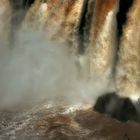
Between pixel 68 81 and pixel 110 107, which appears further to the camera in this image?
pixel 68 81

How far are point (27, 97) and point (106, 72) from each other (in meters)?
3.34

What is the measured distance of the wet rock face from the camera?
1641 centimetres

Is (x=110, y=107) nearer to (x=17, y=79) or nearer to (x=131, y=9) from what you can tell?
(x=131, y=9)

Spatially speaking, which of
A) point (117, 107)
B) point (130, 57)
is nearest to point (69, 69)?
point (130, 57)

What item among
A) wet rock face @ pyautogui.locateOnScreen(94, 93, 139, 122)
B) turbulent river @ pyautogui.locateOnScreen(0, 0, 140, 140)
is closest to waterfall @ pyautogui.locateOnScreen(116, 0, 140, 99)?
turbulent river @ pyautogui.locateOnScreen(0, 0, 140, 140)

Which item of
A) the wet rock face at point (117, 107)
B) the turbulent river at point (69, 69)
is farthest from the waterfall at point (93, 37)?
the wet rock face at point (117, 107)

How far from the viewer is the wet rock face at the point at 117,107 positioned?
53.8 feet

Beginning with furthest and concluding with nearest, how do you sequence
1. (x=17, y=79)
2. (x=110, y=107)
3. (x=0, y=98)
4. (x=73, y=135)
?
(x=17, y=79), (x=0, y=98), (x=110, y=107), (x=73, y=135)

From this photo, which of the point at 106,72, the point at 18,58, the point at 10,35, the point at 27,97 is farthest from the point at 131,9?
the point at 10,35

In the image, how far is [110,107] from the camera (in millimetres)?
16969

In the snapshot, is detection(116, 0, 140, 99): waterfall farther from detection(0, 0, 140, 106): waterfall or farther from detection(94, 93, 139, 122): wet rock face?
detection(94, 93, 139, 122): wet rock face

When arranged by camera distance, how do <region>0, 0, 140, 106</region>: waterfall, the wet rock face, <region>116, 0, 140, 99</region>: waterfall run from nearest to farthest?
the wet rock face → <region>116, 0, 140, 99</region>: waterfall → <region>0, 0, 140, 106</region>: waterfall

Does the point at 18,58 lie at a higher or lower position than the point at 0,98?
higher

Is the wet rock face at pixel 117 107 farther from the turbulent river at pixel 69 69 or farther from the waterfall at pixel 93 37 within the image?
the waterfall at pixel 93 37
